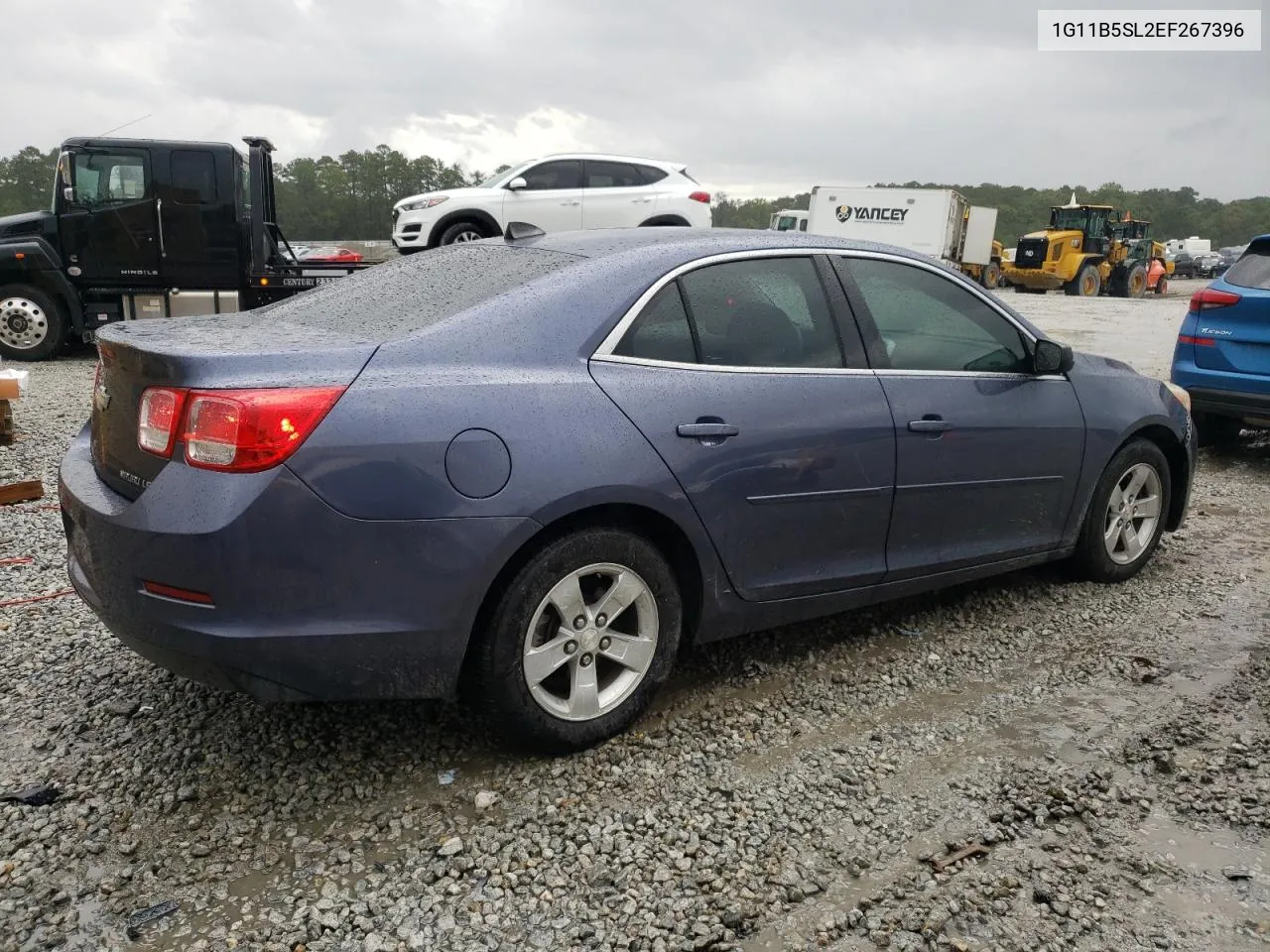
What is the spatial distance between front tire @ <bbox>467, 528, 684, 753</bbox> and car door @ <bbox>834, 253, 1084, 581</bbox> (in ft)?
3.63

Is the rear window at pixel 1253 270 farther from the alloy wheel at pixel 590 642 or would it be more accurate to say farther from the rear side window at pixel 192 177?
the rear side window at pixel 192 177

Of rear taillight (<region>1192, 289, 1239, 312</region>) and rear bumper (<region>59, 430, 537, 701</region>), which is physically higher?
rear taillight (<region>1192, 289, 1239, 312</region>)

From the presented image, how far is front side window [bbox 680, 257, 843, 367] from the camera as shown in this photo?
339cm

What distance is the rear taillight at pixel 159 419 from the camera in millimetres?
2672

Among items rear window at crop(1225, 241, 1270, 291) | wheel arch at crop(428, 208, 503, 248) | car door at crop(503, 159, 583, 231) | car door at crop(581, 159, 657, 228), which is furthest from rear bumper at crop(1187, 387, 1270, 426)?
wheel arch at crop(428, 208, 503, 248)

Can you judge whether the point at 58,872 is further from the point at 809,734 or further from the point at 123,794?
the point at 809,734

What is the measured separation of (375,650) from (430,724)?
0.71 m

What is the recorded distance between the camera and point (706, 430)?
3.20m

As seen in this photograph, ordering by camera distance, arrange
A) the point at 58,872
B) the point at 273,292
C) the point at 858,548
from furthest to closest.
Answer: the point at 273,292 < the point at 858,548 < the point at 58,872

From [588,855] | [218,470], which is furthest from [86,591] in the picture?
[588,855]

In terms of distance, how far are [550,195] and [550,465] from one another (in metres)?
12.4

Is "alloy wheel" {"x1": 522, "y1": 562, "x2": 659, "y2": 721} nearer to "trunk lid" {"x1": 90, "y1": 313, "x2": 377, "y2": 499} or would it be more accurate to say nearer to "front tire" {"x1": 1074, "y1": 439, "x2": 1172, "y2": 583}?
"trunk lid" {"x1": 90, "y1": 313, "x2": 377, "y2": 499}

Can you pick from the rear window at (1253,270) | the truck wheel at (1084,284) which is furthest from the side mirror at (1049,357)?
the truck wheel at (1084,284)

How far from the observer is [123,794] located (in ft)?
9.51
